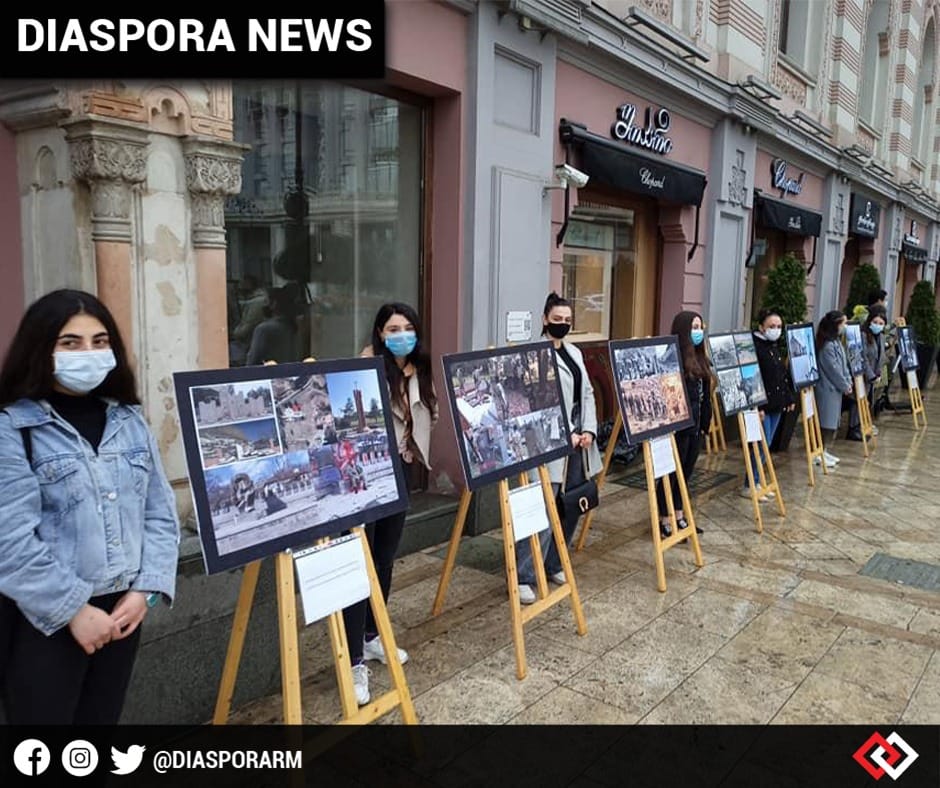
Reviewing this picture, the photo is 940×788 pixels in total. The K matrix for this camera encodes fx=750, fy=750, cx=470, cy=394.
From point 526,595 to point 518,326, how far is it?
2.59m

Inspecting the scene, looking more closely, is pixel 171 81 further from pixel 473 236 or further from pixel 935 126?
pixel 935 126

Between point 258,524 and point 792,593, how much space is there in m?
3.65

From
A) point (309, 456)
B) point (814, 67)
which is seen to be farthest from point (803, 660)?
point (814, 67)

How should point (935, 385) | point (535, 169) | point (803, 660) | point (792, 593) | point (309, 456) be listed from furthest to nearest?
point (935, 385), point (535, 169), point (792, 593), point (803, 660), point (309, 456)

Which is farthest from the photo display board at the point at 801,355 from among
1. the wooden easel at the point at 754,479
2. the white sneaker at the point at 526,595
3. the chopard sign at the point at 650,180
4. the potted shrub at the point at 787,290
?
the white sneaker at the point at 526,595

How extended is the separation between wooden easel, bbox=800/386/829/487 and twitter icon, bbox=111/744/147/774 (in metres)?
6.70

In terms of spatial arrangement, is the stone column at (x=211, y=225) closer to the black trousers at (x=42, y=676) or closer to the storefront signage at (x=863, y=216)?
A: the black trousers at (x=42, y=676)

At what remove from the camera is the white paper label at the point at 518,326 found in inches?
248

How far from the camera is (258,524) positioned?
8.52ft

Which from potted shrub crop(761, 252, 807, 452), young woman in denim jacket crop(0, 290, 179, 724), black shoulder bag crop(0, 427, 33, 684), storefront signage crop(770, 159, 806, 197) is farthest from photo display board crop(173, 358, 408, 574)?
storefront signage crop(770, 159, 806, 197)

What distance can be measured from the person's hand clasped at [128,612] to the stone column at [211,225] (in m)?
2.12

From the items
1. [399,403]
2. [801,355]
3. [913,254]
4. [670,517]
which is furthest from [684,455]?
[913,254]

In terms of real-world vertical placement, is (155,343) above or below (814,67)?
below

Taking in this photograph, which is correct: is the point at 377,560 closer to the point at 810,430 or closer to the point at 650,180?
the point at 650,180
